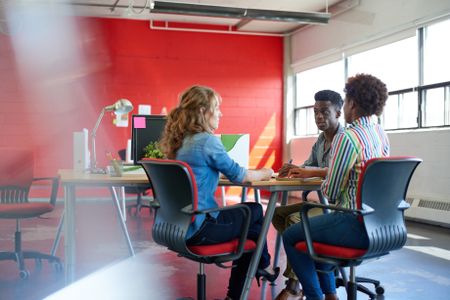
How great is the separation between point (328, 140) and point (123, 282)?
1.64m

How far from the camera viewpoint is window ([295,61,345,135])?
28.1 ft

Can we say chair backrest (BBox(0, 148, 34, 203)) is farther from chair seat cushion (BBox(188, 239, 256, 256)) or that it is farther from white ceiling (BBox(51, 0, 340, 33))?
white ceiling (BBox(51, 0, 340, 33))

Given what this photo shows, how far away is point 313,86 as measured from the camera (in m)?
9.29

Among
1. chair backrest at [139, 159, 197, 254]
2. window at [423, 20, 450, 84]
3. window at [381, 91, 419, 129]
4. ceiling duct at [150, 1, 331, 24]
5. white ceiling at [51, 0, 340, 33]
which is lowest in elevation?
chair backrest at [139, 159, 197, 254]

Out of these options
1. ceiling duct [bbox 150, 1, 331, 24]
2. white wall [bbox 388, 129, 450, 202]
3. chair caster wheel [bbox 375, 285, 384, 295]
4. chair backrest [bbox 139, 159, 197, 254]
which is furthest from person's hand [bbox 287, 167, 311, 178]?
ceiling duct [bbox 150, 1, 331, 24]

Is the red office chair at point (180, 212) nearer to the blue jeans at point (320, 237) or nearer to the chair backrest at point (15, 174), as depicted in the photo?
the blue jeans at point (320, 237)

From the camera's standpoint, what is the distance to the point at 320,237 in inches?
88.0

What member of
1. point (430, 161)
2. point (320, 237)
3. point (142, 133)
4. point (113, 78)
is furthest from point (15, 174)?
point (113, 78)

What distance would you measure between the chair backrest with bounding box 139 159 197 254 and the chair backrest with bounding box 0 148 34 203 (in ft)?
6.39

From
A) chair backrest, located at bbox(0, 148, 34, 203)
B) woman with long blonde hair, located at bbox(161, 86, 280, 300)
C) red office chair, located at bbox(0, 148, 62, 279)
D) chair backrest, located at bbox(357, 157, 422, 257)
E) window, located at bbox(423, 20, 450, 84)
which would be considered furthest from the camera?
window, located at bbox(423, 20, 450, 84)

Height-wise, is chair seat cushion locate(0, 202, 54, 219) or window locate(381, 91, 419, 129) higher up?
window locate(381, 91, 419, 129)

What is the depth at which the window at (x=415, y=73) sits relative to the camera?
6051mm

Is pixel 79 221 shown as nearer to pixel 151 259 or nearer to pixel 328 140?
pixel 151 259

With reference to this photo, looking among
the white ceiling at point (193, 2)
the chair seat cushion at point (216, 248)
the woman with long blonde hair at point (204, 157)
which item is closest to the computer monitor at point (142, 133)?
the woman with long blonde hair at point (204, 157)
